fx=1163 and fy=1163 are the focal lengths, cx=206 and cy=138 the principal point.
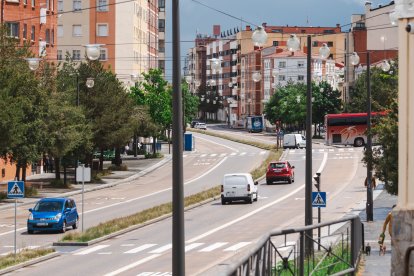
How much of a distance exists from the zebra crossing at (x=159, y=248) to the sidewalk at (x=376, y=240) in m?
4.88

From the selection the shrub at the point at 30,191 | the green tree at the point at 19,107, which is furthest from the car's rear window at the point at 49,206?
the shrub at the point at 30,191

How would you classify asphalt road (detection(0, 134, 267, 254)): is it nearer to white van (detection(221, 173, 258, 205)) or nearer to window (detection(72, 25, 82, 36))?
white van (detection(221, 173, 258, 205))

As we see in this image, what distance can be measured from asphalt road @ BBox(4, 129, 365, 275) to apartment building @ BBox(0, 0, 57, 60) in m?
18.4

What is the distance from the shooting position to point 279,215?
57.2 metres

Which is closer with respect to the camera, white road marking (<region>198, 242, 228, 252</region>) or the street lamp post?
the street lamp post

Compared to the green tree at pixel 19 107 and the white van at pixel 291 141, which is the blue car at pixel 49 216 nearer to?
the green tree at pixel 19 107

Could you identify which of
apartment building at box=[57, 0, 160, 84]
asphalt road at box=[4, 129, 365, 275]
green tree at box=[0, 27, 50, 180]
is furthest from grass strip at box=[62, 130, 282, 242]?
apartment building at box=[57, 0, 160, 84]

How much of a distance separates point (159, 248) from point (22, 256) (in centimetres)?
615

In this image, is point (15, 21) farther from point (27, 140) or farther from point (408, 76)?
point (408, 76)

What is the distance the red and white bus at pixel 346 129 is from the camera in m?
117

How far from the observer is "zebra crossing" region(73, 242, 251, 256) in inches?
1603

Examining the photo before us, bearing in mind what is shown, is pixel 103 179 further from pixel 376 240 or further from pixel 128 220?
pixel 376 240

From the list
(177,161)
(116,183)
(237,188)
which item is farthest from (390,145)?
(116,183)

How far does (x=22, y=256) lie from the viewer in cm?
3762
